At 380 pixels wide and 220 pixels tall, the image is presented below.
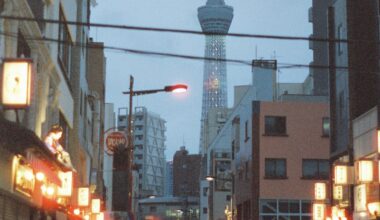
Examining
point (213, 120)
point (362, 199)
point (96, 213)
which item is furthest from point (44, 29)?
point (213, 120)

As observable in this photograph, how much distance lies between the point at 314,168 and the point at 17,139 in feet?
153

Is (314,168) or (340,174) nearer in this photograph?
(340,174)

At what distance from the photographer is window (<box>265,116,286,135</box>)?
62.9m

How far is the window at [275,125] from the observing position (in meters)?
62.9

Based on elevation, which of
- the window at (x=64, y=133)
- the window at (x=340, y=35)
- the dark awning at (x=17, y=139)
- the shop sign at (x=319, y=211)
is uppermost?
the window at (x=340, y=35)

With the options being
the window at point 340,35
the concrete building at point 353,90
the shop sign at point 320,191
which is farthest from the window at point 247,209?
the window at point 340,35

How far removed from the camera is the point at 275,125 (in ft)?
207

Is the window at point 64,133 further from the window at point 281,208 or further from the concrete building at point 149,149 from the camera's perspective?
the concrete building at point 149,149

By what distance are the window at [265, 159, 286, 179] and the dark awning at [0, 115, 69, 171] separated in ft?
Answer: 143

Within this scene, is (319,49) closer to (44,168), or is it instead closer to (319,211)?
(319,211)

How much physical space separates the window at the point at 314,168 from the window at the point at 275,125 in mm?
3171

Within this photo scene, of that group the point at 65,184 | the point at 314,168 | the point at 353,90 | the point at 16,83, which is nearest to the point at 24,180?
the point at 16,83

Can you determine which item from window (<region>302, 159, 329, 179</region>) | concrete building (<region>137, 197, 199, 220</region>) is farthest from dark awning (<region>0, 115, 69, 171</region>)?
concrete building (<region>137, 197, 199, 220</region>)

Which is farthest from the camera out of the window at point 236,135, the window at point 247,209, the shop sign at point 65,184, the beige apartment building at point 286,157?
the window at point 236,135
